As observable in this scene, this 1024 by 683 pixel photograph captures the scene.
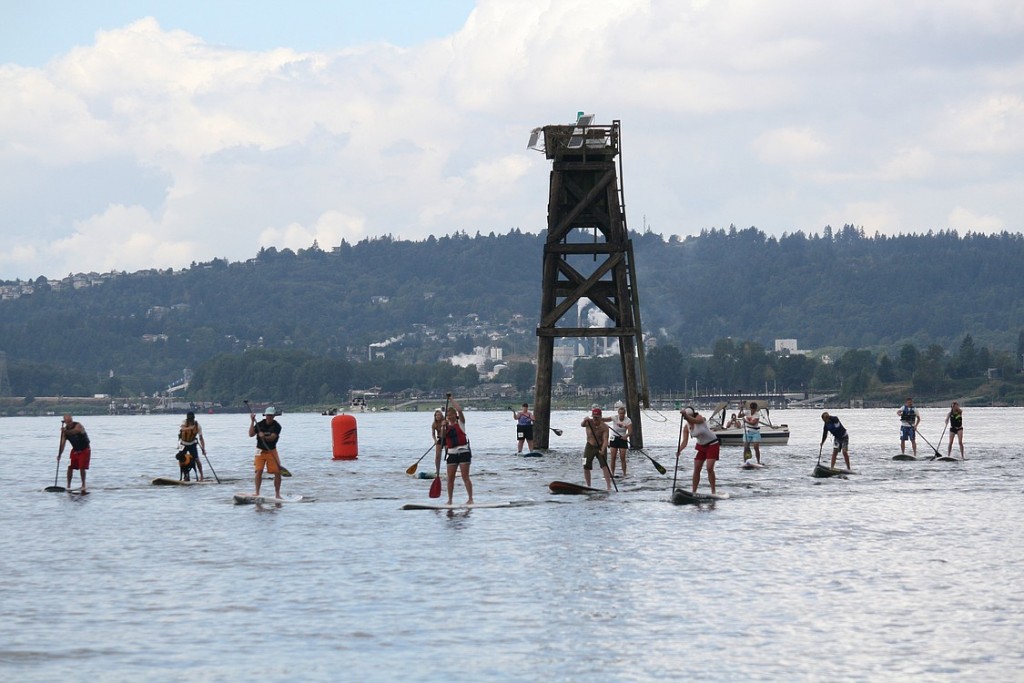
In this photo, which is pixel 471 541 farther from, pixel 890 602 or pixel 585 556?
pixel 890 602

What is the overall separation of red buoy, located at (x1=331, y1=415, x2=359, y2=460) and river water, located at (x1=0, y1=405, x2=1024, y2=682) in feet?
82.8

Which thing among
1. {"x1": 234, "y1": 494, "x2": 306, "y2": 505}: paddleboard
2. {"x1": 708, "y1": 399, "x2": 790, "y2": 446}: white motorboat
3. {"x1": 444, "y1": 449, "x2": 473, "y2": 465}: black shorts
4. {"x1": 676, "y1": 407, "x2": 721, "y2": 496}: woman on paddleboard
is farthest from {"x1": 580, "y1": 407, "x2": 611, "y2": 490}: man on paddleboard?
{"x1": 708, "y1": 399, "x2": 790, "y2": 446}: white motorboat

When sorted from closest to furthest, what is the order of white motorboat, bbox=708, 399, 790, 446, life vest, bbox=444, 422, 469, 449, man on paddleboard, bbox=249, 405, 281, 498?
1. life vest, bbox=444, 422, 469, 449
2. man on paddleboard, bbox=249, 405, 281, 498
3. white motorboat, bbox=708, 399, 790, 446

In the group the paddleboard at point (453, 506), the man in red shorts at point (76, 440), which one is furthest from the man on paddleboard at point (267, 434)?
the man in red shorts at point (76, 440)

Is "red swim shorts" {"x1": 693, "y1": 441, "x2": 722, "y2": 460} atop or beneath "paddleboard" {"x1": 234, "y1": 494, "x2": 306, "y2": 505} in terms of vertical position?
atop

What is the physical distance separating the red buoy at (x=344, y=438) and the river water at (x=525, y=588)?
25225 millimetres

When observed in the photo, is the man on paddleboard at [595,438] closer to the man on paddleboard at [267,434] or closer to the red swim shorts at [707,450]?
the red swim shorts at [707,450]

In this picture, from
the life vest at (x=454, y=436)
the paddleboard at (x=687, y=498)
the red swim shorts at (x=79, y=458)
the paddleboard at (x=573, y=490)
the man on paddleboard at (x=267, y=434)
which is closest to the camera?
the life vest at (x=454, y=436)

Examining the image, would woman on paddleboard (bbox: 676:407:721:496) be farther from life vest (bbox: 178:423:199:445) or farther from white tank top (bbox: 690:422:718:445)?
life vest (bbox: 178:423:199:445)

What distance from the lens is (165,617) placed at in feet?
65.7

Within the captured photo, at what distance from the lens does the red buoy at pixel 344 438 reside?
63969 mm

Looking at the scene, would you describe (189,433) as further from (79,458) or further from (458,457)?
(458,457)

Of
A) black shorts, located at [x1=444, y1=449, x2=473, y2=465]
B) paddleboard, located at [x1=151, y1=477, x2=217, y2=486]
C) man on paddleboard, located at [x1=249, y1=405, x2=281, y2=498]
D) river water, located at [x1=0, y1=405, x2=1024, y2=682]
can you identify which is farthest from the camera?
paddleboard, located at [x1=151, y1=477, x2=217, y2=486]

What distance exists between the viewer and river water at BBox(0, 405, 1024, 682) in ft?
55.9
